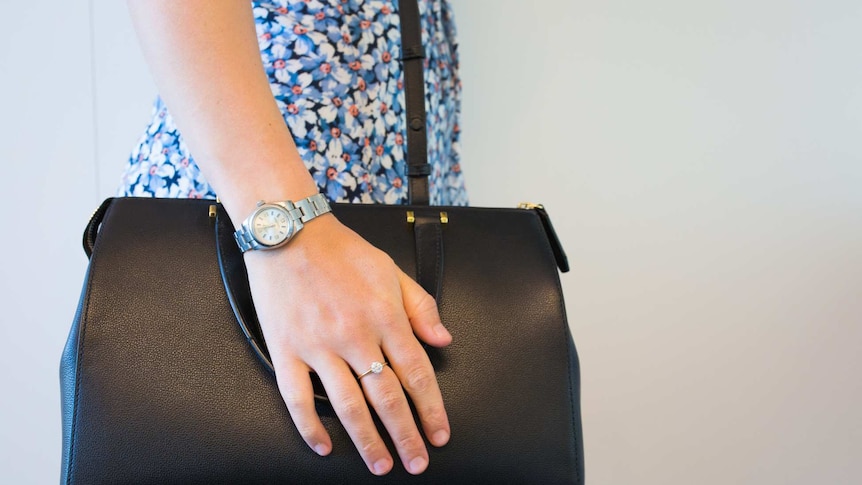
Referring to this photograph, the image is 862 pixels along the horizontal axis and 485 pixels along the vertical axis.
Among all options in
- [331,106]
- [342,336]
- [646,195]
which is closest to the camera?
[342,336]

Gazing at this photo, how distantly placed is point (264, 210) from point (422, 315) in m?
0.15

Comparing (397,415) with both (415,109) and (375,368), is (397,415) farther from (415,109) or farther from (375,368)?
(415,109)

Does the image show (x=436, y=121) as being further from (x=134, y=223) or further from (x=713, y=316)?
(x=713, y=316)

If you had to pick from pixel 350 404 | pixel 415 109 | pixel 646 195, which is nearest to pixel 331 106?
pixel 415 109

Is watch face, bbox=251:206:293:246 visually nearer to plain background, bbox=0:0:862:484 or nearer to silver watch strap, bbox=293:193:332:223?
silver watch strap, bbox=293:193:332:223

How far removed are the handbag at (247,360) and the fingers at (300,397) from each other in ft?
0.08

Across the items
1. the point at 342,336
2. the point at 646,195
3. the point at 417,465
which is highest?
the point at 646,195

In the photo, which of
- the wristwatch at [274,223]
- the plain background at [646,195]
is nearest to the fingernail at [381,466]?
the wristwatch at [274,223]

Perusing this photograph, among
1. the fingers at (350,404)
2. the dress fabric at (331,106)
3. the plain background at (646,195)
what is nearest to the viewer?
the fingers at (350,404)

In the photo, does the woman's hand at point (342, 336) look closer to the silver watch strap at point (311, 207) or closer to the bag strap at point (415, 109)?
the silver watch strap at point (311, 207)

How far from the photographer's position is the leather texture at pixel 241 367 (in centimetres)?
53

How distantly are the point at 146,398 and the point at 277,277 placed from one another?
15 centimetres

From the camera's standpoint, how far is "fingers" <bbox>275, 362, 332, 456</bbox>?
1.65 feet

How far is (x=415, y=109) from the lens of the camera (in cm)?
70
